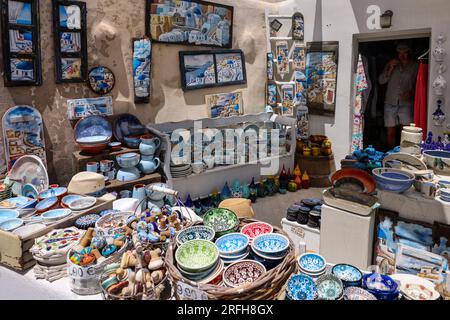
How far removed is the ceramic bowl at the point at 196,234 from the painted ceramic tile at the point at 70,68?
2.84 metres

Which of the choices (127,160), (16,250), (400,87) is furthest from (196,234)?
(400,87)

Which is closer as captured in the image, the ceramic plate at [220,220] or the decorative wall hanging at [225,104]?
the ceramic plate at [220,220]

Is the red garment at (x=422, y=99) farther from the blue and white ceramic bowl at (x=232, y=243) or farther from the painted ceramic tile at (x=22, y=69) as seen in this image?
the painted ceramic tile at (x=22, y=69)

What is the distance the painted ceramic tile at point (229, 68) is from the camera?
5.38 metres

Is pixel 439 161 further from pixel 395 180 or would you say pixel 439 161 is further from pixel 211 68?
pixel 211 68

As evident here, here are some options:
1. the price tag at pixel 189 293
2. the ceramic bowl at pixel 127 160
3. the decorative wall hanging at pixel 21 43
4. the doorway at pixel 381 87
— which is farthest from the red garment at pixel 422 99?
the decorative wall hanging at pixel 21 43

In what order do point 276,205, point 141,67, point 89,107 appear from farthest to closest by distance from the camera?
point 276,205 → point 141,67 → point 89,107

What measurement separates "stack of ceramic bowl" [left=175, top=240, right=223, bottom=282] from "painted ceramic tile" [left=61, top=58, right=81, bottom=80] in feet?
9.75

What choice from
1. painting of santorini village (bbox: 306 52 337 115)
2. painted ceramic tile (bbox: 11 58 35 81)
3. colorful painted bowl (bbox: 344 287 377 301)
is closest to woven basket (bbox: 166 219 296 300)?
colorful painted bowl (bbox: 344 287 377 301)

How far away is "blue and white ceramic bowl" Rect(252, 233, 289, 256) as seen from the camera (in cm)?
161

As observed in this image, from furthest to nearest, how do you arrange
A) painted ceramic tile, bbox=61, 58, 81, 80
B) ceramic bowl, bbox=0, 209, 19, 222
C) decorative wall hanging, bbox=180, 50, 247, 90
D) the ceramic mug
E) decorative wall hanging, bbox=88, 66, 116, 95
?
decorative wall hanging, bbox=180, 50, 247, 90
decorative wall hanging, bbox=88, 66, 116, 95
painted ceramic tile, bbox=61, 58, 81, 80
the ceramic mug
ceramic bowl, bbox=0, 209, 19, 222

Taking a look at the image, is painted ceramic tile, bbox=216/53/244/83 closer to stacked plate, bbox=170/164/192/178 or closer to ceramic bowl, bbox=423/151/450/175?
stacked plate, bbox=170/164/192/178

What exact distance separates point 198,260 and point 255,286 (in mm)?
321

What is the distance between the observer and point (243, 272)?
61.3 inches
